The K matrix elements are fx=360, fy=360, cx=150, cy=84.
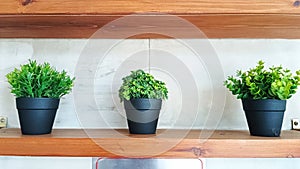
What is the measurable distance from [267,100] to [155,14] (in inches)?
16.8

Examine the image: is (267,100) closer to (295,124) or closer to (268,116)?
(268,116)

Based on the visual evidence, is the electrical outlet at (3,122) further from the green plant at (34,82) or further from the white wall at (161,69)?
the green plant at (34,82)

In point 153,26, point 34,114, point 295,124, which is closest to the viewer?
point 34,114

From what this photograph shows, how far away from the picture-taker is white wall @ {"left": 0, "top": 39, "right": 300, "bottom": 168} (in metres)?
1.36

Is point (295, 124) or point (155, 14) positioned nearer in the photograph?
point (155, 14)

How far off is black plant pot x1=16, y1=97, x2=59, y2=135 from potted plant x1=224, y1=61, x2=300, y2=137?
0.62 m

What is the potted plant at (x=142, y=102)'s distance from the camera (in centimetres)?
111

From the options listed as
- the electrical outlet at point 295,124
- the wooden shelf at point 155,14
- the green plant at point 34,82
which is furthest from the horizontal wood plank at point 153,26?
the electrical outlet at point 295,124

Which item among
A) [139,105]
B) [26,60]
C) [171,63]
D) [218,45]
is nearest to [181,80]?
[171,63]

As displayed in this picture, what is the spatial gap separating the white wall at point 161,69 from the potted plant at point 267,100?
0.74 feet

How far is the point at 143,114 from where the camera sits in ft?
3.65

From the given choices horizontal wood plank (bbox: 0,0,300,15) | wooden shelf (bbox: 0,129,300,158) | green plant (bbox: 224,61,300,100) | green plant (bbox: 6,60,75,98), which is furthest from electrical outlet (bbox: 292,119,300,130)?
green plant (bbox: 6,60,75,98)

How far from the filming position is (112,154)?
0.99 meters

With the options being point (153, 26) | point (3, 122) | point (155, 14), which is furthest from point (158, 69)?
point (3, 122)
